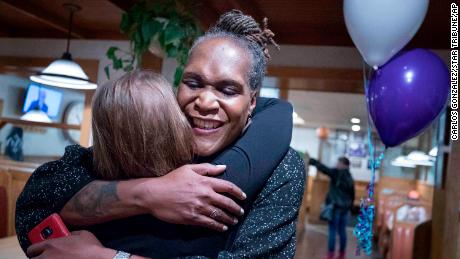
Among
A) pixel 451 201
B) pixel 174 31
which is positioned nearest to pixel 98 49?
pixel 174 31

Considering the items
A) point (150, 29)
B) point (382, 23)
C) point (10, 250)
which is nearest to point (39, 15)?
point (150, 29)

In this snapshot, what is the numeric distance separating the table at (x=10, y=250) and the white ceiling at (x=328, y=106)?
543 cm

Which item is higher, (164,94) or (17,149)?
(164,94)

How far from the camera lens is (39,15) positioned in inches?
139

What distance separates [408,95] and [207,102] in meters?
1.47

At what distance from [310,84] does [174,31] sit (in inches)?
70.4

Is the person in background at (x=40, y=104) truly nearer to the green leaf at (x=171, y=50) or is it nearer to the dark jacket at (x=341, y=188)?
the green leaf at (x=171, y=50)

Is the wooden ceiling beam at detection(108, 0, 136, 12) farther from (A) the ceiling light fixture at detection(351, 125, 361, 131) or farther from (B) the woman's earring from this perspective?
(A) the ceiling light fixture at detection(351, 125, 361, 131)

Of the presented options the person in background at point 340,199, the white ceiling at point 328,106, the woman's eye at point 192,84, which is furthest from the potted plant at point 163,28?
the white ceiling at point 328,106

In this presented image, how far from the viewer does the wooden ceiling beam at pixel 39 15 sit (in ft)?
10.8

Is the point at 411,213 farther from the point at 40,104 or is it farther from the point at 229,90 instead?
the point at 229,90

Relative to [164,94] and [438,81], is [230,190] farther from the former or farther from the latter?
[438,81]

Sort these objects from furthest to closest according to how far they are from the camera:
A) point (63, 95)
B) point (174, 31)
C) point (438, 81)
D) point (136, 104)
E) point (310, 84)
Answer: point (63, 95), point (310, 84), point (174, 31), point (438, 81), point (136, 104)

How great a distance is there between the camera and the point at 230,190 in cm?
77
